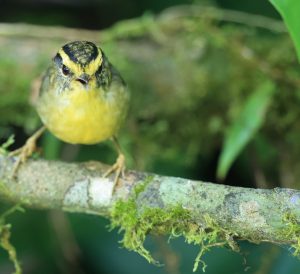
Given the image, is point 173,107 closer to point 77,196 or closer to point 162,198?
point 77,196

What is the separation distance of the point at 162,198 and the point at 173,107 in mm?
1639

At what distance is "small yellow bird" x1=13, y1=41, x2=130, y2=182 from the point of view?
2.58 meters

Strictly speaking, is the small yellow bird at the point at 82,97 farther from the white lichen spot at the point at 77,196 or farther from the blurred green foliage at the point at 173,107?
the blurred green foliage at the point at 173,107

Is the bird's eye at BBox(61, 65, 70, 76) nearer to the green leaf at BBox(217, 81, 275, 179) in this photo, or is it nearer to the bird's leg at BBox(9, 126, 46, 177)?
the bird's leg at BBox(9, 126, 46, 177)

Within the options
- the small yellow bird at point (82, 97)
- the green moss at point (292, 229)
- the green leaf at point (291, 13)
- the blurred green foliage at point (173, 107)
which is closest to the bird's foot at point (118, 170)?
the small yellow bird at point (82, 97)

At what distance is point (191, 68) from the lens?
13.0ft

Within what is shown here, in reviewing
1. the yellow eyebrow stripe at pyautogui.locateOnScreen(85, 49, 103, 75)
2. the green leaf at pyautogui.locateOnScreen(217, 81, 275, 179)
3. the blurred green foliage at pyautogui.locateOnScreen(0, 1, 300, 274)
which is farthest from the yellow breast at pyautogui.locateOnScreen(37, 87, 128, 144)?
the blurred green foliage at pyautogui.locateOnScreen(0, 1, 300, 274)

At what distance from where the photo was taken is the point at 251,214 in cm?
217

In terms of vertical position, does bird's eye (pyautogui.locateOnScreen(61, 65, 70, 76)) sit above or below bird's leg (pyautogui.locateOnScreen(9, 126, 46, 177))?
above

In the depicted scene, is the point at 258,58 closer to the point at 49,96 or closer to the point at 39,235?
the point at 49,96

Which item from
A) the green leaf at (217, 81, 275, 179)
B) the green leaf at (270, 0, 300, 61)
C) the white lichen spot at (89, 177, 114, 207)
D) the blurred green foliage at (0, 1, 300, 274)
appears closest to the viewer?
the green leaf at (270, 0, 300, 61)

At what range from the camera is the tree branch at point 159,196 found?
2.13 meters

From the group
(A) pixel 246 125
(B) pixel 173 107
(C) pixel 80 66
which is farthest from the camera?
(B) pixel 173 107

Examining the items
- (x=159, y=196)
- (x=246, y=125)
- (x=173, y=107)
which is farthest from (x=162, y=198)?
(x=173, y=107)
